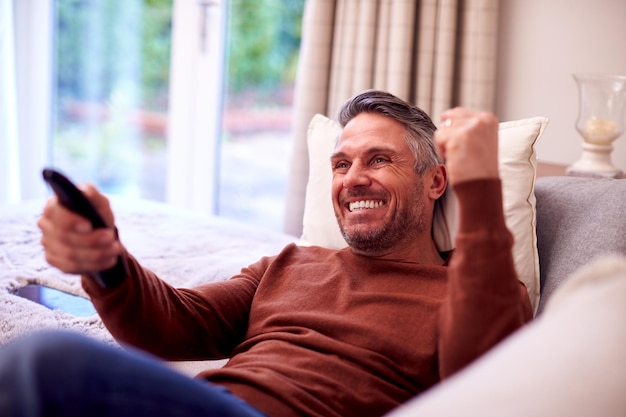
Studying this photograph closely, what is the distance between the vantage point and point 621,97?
Result: 90.4 inches

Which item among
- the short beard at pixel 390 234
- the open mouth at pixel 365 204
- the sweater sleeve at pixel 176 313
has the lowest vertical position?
the sweater sleeve at pixel 176 313

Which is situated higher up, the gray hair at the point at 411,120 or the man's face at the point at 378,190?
the gray hair at the point at 411,120

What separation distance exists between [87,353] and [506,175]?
1108 mm

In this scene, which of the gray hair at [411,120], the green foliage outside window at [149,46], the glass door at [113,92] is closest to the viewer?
the gray hair at [411,120]

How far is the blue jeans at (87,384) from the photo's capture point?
0.86 metres

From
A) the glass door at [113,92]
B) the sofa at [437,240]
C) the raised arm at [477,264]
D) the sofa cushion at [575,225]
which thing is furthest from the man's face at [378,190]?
the glass door at [113,92]

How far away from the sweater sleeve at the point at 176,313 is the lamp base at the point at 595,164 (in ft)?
3.62

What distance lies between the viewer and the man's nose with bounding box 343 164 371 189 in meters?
1.65

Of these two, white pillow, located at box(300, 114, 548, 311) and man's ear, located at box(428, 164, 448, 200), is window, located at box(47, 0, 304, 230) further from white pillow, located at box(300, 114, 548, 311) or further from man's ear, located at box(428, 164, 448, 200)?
man's ear, located at box(428, 164, 448, 200)

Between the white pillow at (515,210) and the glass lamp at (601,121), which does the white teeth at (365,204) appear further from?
the glass lamp at (601,121)

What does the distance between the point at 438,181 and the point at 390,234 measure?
0.22 meters

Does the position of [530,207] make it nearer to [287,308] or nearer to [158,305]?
[287,308]

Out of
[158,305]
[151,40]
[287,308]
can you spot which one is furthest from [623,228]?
[151,40]

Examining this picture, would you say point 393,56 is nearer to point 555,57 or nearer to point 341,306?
point 555,57
